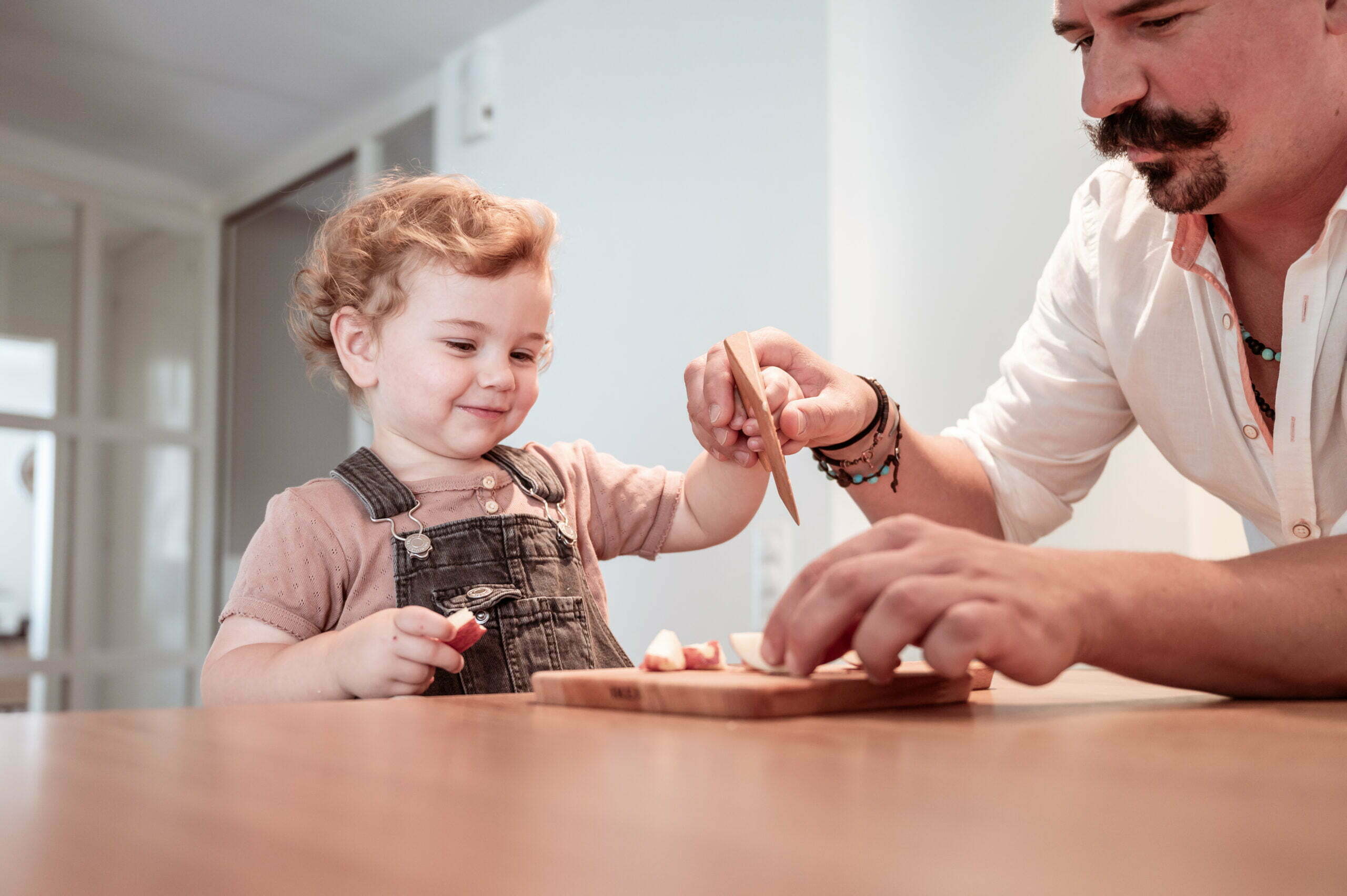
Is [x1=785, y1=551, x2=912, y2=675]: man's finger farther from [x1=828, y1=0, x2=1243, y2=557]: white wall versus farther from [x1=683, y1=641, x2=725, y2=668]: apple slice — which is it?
[x1=828, y1=0, x2=1243, y2=557]: white wall

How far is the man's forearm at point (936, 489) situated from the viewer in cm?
138

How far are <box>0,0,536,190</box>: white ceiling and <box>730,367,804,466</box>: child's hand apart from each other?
2.29 meters

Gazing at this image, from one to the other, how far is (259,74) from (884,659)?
3609mm

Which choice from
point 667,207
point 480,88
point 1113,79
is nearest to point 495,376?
point 1113,79

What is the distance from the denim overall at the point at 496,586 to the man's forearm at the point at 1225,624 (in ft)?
2.09

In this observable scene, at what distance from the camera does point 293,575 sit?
1080 millimetres

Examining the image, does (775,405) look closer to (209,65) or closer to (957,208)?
(957,208)

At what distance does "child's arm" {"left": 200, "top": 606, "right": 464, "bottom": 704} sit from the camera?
85cm

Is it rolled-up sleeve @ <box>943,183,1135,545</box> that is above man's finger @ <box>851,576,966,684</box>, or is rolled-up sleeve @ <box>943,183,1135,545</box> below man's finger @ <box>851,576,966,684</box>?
above

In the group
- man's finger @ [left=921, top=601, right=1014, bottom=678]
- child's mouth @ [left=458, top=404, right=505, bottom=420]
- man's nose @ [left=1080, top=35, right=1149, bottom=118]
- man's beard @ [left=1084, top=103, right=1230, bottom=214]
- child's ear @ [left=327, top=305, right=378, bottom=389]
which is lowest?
man's finger @ [left=921, top=601, right=1014, bottom=678]

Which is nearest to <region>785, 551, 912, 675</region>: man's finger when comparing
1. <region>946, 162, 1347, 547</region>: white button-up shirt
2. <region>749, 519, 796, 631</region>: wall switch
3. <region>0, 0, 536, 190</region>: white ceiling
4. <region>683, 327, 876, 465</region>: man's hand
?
<region>946, 162, 1347, 547</region>: white button-up shirt

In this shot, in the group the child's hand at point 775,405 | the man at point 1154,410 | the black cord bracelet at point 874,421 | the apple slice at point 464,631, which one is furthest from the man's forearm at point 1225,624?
the black cord bracelet at point 874,421

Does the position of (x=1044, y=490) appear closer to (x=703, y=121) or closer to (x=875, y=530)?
(x=875, y=530)

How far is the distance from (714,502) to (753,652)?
69cm
